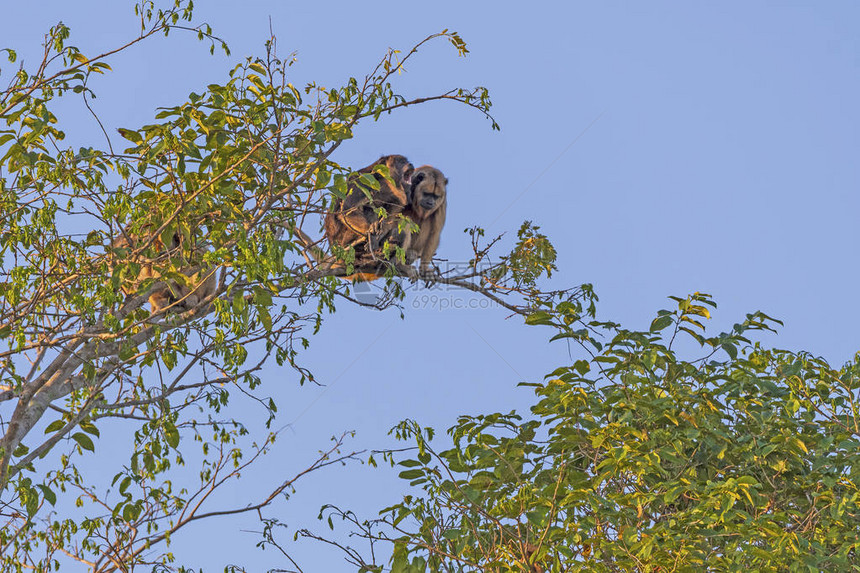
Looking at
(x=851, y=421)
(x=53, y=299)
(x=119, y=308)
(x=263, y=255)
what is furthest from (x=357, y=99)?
(x=851, y=421)

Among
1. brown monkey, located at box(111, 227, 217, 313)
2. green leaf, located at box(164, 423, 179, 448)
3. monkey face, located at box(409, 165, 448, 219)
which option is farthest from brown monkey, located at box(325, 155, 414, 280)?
green leaf, located at box(164, 423, 179, 448)

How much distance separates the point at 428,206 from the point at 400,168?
0.66 m

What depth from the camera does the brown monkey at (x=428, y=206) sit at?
376 inches

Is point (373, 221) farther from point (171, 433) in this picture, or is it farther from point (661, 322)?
point (661, 322)

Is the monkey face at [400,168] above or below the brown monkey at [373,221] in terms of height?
Answer: above

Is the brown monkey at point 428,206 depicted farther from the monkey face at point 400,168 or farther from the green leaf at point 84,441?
the green leaf at point 84,441

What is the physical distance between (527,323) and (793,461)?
1.49 m

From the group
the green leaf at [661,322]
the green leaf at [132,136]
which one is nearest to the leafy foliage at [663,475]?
the green leaf at [661,322]

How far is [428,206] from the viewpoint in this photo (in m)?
9.57

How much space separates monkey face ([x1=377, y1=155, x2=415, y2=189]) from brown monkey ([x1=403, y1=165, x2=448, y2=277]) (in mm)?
103

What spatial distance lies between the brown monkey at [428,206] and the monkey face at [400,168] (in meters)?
0.10

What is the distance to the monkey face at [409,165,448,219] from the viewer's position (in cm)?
956

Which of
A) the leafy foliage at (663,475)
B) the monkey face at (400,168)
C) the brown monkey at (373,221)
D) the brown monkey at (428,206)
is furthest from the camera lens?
the monkey face at (400,168)

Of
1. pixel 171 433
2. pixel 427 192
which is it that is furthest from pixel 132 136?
pixel 427 192
